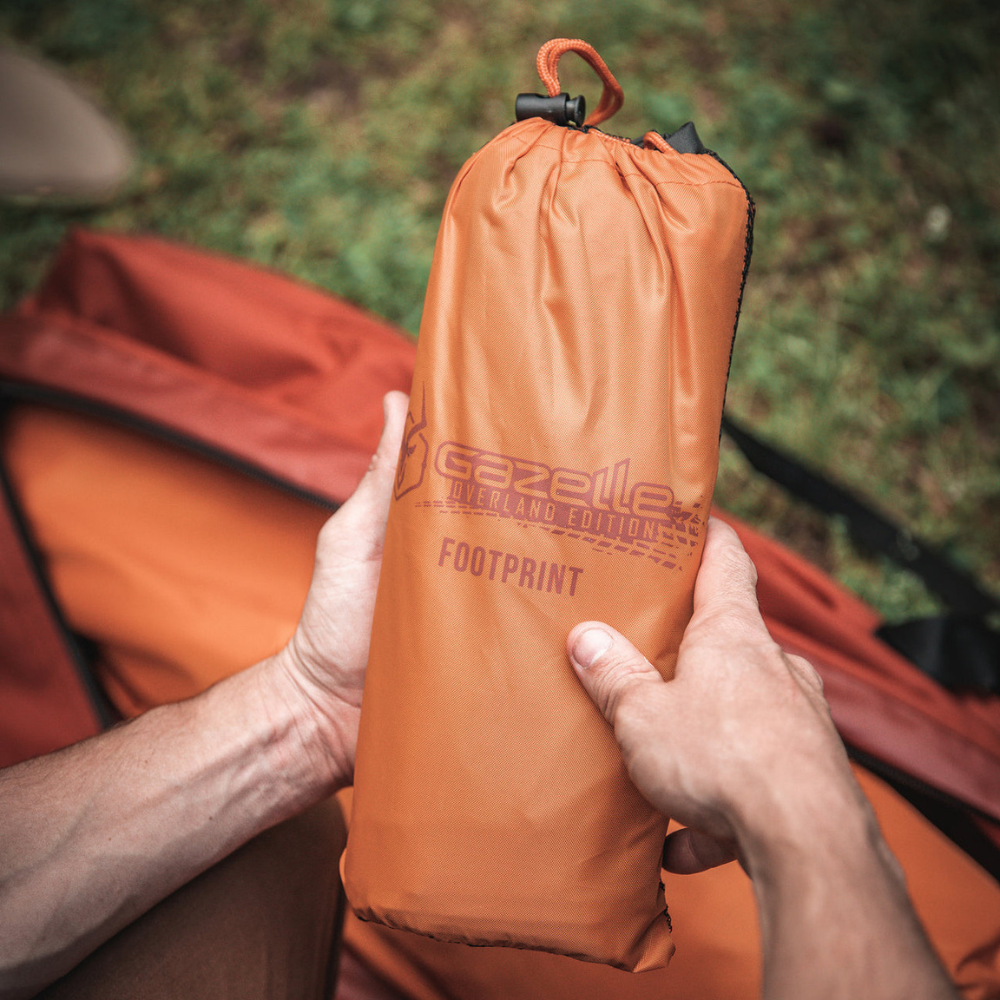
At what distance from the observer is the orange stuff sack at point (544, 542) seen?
2.83ft

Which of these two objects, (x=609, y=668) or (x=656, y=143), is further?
(x=656, y=143)

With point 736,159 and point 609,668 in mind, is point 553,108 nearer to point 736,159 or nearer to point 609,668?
point 609,668

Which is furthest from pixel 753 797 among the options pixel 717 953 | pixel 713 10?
pixel 713 10

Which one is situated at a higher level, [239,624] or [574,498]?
[574,498]

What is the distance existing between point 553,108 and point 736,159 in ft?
4.70

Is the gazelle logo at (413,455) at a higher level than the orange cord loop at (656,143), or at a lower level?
lower

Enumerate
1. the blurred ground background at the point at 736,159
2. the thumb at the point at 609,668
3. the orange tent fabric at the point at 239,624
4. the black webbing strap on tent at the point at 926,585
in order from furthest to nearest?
the blurred ground background at the point at 736,159, the black webbing strap on tent at the point at 926,585, the orange tent fabric at the point at 239,624, the thumb at the point at 609,668

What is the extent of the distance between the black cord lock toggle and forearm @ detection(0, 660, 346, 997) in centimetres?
94

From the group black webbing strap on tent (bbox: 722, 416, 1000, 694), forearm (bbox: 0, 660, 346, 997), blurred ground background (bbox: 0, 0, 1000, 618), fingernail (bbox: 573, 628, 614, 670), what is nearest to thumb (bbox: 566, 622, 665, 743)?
fingernail (bbox: 573, 628, 614, 670)

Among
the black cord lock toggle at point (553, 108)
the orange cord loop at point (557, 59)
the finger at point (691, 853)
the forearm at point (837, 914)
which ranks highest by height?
the orange cord loop at point (557, 59)

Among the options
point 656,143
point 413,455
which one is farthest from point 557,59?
point 413,455

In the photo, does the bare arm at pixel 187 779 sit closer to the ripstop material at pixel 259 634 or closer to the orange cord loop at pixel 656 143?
the ripstop material at pixel 259 634

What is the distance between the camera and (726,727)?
30.7 inches

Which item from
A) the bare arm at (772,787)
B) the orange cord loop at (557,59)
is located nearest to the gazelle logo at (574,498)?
the bare arm at (772,787)
